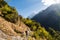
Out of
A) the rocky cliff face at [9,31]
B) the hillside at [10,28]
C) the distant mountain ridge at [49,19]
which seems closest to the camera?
the rocky cliff face at [9,31]

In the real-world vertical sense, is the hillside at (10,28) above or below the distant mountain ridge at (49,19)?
below

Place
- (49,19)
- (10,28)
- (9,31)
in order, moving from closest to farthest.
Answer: (9,31) < (10,28) < (49,19)

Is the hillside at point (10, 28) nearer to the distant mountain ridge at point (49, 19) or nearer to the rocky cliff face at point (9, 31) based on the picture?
the rocky cliff face at point (9, 31)

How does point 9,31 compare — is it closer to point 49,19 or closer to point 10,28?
point 10,28

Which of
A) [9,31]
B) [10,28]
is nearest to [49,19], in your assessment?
[10,28]

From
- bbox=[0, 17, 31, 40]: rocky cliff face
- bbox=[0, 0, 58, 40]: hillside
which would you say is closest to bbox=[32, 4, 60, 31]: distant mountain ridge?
bbox=[0, 0, 58, 40]: hillside

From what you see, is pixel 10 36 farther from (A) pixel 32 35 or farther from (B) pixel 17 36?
(A) pixel 32 35

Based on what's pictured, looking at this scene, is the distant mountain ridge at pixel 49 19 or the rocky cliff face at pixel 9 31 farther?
the distant mountain ridge at pixel 49 19

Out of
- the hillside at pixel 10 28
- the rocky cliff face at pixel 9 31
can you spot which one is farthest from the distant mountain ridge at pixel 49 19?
the rocky cliff face at pixel 9 31

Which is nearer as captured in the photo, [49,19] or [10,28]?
[10,28]

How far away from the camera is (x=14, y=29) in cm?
3341

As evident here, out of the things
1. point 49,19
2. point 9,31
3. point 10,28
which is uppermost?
point 49,19

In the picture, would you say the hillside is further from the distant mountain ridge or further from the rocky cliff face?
the distant mountain ridge

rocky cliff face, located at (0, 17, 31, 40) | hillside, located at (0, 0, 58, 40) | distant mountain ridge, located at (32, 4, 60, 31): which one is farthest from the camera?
distant mountain ridge, located at (32, 4, 60, 31)
